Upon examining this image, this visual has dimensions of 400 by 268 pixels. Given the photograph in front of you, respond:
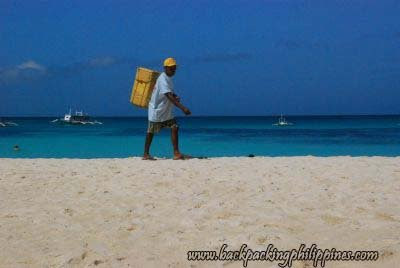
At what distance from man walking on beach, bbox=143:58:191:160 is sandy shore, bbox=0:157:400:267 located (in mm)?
1321

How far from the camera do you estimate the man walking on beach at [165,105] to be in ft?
26.3

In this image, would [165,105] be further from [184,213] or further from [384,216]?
[384,216]

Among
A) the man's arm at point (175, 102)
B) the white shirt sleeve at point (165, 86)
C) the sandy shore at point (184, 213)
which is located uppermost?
the white shirt sleeve at point (165, 86)

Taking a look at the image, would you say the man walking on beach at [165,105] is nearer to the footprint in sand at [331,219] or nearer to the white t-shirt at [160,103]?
the white t-shirt at [160,103]

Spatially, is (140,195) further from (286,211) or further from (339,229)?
(339,229)

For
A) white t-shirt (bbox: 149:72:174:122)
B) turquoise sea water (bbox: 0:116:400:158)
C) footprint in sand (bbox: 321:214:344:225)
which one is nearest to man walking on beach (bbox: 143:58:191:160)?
white t-shirt (bbox: 149:72:174:122)

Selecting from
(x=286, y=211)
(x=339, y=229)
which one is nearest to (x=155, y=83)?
(x=286, y=211)

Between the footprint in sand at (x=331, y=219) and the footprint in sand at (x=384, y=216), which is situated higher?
the footprint in sand at (x=384, y=216)

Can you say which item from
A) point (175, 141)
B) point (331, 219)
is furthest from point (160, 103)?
point (331, 219)

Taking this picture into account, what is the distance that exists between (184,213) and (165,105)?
3.96 m

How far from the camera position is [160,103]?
8266mm

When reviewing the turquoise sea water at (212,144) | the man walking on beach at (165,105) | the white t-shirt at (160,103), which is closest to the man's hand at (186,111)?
the man walking on beach at (165,105)

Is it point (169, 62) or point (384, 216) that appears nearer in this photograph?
point (384, 216)

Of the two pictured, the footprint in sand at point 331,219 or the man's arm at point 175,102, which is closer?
the footprint in sand at point 331,219
